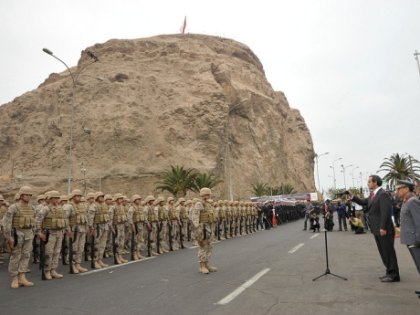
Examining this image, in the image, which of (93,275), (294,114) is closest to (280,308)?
(93,275)

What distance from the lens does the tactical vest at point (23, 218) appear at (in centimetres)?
912

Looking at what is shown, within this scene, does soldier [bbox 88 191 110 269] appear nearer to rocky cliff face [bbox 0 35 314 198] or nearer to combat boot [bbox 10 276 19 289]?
combat boot [bbox 10 276 19 289]

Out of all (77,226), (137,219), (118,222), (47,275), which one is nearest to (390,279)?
(47,275)

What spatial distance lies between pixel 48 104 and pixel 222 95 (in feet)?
106

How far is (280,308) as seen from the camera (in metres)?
6.00

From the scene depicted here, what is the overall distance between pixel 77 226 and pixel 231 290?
5738 millimetres

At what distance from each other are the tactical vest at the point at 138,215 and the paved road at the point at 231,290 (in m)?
3.18

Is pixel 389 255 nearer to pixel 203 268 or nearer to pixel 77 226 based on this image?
pixel 203 268

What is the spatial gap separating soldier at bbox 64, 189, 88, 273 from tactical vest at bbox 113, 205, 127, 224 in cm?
182

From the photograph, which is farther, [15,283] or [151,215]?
[151,215]

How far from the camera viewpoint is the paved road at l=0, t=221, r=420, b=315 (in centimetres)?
614

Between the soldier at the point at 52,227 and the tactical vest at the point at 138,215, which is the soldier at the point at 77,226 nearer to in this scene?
the soldier at the point at 52,227

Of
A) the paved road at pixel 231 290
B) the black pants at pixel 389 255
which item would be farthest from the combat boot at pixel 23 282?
the black pants at pixel 389 255

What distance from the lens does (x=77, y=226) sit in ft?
A: 37.0
